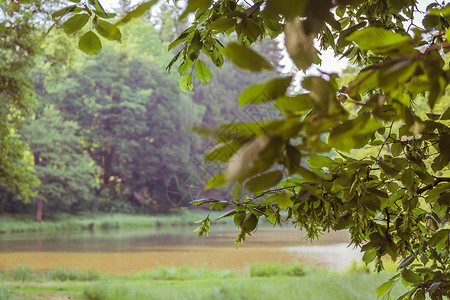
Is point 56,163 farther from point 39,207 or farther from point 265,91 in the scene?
point 265,91

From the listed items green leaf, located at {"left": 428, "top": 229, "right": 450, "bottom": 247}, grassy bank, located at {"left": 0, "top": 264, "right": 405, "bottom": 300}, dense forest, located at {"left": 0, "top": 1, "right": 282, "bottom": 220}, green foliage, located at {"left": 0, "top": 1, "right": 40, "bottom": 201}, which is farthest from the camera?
dense forest, located at {"left": 0, "top": 1, "right": 282, "bottom": 220}

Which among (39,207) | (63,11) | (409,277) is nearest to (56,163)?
(39,207)

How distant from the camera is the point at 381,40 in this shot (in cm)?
37

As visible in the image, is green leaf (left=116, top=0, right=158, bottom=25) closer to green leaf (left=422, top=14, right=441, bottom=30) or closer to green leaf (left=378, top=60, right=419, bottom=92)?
green leaf (left=378, top=60, right=419, bottom=92)

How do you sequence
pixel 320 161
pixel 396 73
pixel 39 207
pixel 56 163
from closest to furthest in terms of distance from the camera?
1. pixel 396 73
2. pixel 320 161
3. pixel 56 163
4. pixel 39 207

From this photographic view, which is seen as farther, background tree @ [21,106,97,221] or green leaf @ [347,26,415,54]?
background tree @ [21,106,97,221]

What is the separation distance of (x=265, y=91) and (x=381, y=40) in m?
0.10

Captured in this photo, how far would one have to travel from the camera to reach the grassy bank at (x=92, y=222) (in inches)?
701

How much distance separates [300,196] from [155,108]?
2393cm

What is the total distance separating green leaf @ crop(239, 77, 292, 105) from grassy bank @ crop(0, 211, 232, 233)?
17.2m

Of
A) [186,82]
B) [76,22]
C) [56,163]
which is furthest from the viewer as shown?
[56,163]

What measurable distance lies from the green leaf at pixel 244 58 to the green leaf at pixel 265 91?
0.05 ft

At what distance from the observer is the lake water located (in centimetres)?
1097

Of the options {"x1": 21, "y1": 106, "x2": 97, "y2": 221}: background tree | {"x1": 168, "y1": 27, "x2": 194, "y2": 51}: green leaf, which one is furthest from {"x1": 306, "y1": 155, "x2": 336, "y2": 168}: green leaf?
{"x1": 21, "y1": 106, "x2": 97, "y2": 221}: background tree
